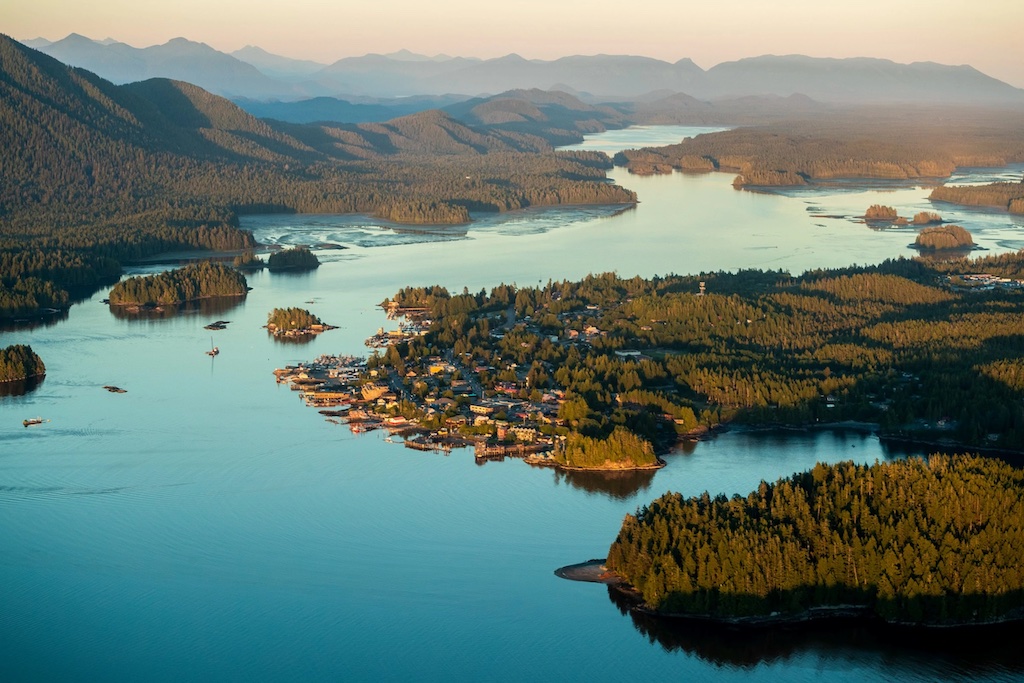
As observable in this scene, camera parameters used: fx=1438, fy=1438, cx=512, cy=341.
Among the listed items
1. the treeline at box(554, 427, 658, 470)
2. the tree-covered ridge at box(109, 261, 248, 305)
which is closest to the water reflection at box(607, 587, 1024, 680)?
the treeline at box(554, 427, 658, 470)

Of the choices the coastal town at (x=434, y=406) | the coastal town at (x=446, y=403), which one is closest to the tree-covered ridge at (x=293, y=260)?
the coastal town at (x=446, y=403)

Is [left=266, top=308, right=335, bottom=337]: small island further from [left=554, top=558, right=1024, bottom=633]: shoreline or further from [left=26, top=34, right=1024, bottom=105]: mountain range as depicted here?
[left=26, top=34, right=1024, bottom=105]: mountain range

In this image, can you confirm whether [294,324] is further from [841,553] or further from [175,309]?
[841,553]

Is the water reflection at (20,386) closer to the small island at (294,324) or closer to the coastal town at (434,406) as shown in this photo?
the coastal town at (434,406)

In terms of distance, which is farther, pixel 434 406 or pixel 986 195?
pixel 986 195

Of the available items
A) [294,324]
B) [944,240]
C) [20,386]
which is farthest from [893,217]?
[20,386]

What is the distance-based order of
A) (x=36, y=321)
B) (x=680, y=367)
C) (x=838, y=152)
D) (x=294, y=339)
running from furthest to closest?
(x=838, y=152) → (x=36, y=321) → (x=294, y=339) → (x=680, y=367)

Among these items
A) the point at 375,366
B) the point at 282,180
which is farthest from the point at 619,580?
the point at 282,180
